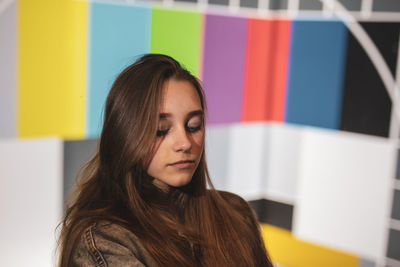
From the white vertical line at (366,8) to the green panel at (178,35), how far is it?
0.82 m

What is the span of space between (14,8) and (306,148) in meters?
1.71

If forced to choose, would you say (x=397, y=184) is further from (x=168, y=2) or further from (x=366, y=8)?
(x=168, y=2)

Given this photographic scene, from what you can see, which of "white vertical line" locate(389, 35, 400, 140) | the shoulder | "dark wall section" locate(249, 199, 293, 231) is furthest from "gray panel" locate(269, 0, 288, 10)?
the shoulder

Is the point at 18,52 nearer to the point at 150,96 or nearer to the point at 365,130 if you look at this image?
the point at 150,96

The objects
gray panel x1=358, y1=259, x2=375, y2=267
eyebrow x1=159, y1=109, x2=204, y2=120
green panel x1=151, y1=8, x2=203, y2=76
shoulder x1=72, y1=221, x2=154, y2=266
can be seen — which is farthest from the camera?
gray panel x1=358, y1=259, x2=375, y2=267

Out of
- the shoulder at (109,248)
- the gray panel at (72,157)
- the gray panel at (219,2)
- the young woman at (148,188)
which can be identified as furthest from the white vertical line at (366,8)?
the shoulder at (109,248)

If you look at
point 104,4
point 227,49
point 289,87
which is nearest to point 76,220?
point 104,4

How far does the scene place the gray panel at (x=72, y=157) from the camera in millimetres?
2111

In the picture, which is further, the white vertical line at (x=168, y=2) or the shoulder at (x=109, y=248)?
the white vertical line at (x=168, y=2)

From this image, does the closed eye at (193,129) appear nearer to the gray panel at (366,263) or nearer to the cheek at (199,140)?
the cheek at (199,140)

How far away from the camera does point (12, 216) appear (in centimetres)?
197

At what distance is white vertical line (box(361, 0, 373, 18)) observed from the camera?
250 cm

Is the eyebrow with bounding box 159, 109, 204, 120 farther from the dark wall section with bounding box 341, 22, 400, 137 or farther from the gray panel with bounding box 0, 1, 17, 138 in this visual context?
the dark wall section with bounding box 341, 22, 400, 137

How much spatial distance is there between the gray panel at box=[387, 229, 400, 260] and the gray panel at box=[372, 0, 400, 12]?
110 cm
